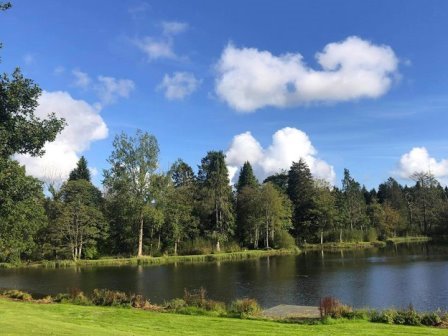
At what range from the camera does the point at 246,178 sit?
9381 cm

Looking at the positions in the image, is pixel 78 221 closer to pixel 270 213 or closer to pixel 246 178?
pixel 270 213

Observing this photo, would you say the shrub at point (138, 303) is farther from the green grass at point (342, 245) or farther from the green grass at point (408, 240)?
the green grass at point (408, 240)

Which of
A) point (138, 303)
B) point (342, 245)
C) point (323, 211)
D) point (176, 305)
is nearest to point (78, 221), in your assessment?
point (138, 303)

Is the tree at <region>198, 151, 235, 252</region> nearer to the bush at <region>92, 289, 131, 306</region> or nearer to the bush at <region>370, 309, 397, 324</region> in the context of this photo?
the bush at <region>92, 289, 131, 306</region>

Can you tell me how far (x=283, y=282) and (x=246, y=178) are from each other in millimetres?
55313

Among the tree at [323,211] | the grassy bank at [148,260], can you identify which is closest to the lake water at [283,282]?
the grassy bank at [148,260]

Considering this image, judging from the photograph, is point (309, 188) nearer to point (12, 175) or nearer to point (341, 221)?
point (341, 221)

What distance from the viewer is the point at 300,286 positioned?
120 ft

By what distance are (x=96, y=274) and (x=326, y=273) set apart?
24.1 metres

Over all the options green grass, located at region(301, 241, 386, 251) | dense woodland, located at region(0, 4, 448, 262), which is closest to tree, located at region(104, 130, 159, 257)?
dense woodland, located at region(0, 4, 448, 262)

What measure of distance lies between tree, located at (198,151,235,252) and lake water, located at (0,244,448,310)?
24.1 m

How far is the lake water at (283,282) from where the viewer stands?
30500mm

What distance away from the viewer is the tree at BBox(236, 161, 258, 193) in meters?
93.5

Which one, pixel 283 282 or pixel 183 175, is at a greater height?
pixel 183 175
